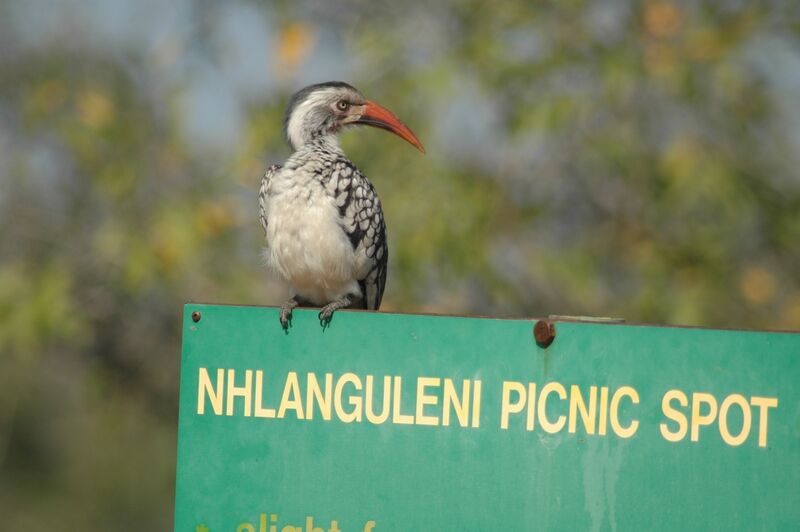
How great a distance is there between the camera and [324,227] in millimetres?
3283

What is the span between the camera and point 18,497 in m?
6.59

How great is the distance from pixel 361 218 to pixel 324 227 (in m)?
0.15

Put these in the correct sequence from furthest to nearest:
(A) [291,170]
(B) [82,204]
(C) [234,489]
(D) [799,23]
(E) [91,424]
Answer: (E) [91,424] → (B) [82,204] → (D) [799,23] → (A) [291,170] → (C) [234,489]

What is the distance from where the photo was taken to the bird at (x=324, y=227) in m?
3.29

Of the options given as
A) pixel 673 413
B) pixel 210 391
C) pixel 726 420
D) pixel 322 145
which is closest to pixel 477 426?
pixel 673 413

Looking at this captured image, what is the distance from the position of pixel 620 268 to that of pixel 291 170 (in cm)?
215

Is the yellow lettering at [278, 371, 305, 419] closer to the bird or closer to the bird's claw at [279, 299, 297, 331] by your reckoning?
the bird's claw at [279, 299, 297, 331]

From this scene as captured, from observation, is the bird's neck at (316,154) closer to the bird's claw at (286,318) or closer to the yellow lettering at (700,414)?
the bird's claw at (286,318)

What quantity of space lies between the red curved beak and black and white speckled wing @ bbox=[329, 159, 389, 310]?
23 centimetres

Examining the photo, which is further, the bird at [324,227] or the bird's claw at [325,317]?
the bird at [324,227]

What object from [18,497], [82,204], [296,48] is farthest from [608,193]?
[18,497]

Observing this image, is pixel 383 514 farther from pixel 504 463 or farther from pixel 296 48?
pixel 296 48

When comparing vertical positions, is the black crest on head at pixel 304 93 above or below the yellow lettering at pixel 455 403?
above

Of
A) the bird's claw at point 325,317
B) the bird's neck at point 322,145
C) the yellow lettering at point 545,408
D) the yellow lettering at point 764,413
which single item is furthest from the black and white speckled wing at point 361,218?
the yellow lettering at point 764,413
